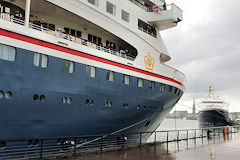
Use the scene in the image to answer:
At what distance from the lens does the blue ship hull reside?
848 centimetres

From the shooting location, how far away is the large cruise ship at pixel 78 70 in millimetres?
8672

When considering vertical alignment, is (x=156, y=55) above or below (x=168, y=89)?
above

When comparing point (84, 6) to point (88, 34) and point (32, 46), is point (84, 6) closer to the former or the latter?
point (88, 34)

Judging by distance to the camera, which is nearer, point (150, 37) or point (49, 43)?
point (49, 43)

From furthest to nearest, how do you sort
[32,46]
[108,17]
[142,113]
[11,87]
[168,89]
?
[168,89], [142,113], [108,17], [32,46], [11,87]

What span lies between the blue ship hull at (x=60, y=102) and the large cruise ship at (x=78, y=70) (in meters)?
0.04

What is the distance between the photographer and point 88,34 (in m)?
Result: 13.7

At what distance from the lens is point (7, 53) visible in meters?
8.48

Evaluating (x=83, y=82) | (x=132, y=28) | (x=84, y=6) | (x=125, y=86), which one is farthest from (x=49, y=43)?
(x=132, y=28)

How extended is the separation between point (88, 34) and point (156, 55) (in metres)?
5.50

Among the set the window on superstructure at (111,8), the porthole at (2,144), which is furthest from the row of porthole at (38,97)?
the window on superstructure at (111,8)

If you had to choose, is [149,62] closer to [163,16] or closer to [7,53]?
[163,16]

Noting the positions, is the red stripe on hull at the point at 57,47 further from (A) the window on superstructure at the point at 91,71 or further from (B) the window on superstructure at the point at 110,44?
(B) the window on superstructure at the point at 110,44

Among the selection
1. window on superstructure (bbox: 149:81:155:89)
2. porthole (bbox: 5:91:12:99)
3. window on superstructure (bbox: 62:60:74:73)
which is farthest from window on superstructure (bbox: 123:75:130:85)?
porthole (bbox: 5:91:12:99)
